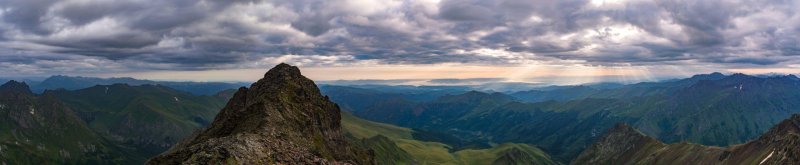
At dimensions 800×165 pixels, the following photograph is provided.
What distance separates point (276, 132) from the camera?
104938mm

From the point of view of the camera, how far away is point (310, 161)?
260 feet

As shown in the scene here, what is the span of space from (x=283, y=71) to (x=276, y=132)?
6898 centimetres

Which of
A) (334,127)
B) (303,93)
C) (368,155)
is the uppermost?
(303,93)

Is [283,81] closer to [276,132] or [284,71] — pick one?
[284,71]

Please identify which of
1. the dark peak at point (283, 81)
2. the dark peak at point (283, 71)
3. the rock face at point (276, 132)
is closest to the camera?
the rock face at point (276, 132)

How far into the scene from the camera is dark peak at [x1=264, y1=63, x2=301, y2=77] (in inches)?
6658

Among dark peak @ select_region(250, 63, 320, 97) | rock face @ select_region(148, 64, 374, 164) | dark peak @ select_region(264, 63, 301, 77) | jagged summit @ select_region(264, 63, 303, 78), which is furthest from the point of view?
jagged summit @ select_region(264, 63, 303, 78)

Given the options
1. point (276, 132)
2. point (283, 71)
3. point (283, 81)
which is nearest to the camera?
point (276, 132)

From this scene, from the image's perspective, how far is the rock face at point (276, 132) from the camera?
69.1 metres

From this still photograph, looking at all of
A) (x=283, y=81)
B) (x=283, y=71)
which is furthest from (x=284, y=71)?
(x=283, y=81)

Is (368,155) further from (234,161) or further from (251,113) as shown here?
(234,161)

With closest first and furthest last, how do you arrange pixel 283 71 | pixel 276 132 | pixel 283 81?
1. pixel 276 132
2. pixel 283 81
3. pixel 283 71

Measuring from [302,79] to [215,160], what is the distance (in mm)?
107003

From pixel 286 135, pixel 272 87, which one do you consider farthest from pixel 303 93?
pixel 286 135
